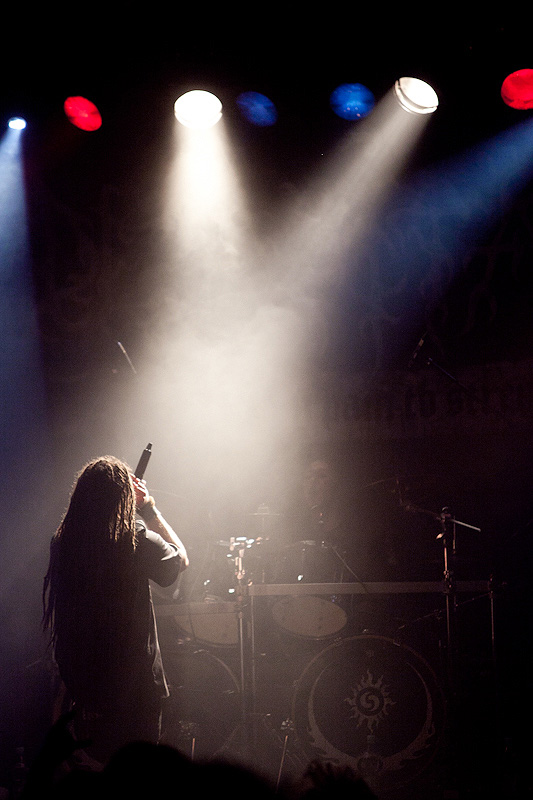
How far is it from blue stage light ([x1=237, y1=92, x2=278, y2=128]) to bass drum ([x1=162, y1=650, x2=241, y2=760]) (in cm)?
395

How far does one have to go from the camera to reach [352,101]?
15.0 feet

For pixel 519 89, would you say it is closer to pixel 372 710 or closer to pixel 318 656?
pixel 318 656

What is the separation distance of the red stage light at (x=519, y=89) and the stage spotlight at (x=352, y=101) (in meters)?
0.95

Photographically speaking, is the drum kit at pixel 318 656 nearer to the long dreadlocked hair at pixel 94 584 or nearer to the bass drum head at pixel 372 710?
Answer: the bass drum head at pixel 372 710

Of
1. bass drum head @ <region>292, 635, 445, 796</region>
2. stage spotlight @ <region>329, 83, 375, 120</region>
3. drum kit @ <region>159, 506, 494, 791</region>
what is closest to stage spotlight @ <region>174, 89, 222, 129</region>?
stage spotlight @ <region>329, 83, 375, 120</region>

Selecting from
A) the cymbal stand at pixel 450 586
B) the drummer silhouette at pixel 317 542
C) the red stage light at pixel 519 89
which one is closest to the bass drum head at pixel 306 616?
the drummer silhouette at pixel 317 542

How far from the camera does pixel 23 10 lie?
383 cm

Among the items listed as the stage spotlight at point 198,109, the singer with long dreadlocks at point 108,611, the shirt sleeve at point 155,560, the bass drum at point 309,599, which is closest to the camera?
the singer with long dreadlocks at point 108,611

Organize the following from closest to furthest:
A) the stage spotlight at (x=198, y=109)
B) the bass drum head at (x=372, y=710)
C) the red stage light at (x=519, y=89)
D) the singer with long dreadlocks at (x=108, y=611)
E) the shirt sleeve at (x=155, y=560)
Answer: the singer with long dreadlocks at (x=108, y=611) → the shirt sleeve at (x=155, y=560) → the bass drum head at (x=372, y=710) → the red stage light at (x=519, y=89) → the stage spotlight at (x=198, y=109)

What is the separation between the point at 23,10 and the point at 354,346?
350cm

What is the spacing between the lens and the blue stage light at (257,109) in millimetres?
4574

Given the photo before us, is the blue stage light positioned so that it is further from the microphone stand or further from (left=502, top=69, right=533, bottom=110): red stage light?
the microphone stand

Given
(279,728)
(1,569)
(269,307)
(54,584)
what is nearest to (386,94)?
(269,307)

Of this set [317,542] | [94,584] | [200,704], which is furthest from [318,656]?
[94,584]
